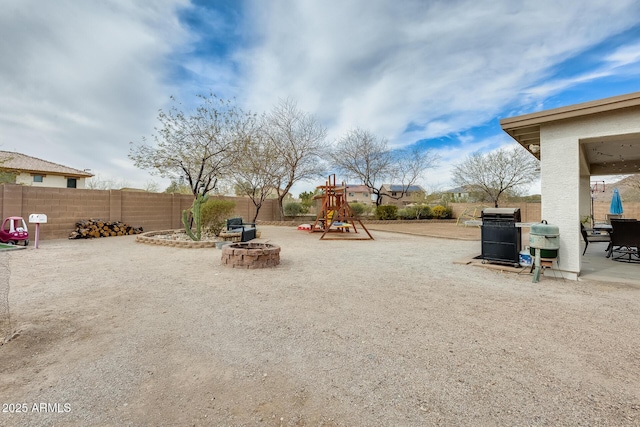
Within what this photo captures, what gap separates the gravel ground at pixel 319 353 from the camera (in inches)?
61.1

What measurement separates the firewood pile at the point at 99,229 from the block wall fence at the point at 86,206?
0.24 m

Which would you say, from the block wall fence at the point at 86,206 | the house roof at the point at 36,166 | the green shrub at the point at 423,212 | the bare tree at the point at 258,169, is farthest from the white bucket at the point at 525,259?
the house roof at the point at 36,166

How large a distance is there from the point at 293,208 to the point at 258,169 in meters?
5.04

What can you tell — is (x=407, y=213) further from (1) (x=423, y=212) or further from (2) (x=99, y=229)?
(2) (x=99, y=229)

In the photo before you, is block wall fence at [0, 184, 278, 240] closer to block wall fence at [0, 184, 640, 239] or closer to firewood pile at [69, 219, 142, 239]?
block wall fence at [0, 184, 640, 239]

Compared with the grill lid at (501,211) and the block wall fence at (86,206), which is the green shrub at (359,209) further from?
the grill lid at (501,211)

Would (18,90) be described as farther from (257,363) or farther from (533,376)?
(533,376)

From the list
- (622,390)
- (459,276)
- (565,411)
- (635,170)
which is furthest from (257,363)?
(635,170)

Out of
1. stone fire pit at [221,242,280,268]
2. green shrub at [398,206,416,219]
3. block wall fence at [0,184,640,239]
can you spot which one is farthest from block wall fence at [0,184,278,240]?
green shrub at [398,206,416,219]

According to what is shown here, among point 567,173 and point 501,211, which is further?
point 501,211

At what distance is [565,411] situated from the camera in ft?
5.08

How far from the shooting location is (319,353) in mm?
2191

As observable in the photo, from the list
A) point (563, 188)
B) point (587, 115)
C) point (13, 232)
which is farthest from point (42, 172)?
point (587, 115)

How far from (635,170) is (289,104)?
1636 cm
